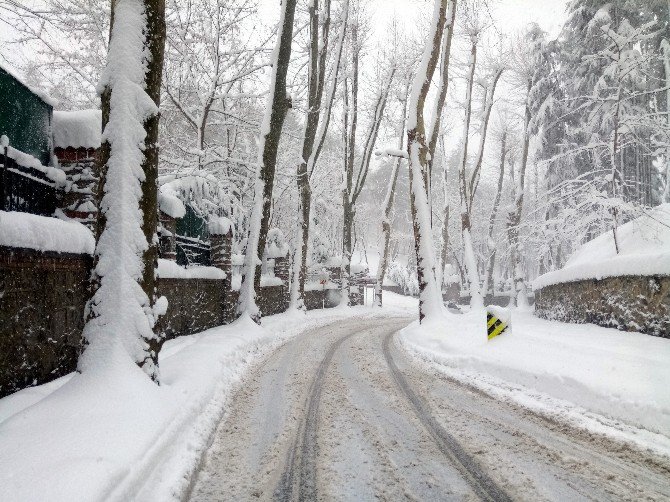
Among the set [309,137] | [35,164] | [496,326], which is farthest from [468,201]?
[35,164]

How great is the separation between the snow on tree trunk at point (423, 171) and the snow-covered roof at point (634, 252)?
3.69 metres

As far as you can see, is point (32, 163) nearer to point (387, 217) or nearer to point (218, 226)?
point (218, 226)

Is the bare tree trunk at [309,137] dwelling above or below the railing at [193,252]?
above

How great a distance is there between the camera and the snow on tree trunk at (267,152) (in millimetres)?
11375

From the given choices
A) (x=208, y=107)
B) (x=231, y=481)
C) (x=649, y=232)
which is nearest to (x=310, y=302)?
(x=208, y=107)

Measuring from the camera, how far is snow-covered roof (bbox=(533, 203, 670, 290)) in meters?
7.76

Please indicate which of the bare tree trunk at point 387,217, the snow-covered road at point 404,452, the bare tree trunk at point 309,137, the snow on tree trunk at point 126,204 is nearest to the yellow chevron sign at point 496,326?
the snow-covered road at point 404,452

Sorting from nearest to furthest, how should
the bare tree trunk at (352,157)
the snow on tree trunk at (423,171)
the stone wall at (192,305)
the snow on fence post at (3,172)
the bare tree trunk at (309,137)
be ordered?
the snow on fence post at (3,172), the stone wall at (192,305), the snow on tree trunk at (423,171), the bare tree trunk at (309,137), the bare tree trunk at (352,157)

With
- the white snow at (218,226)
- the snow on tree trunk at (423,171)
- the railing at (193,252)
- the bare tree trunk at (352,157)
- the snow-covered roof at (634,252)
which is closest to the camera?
the snow-covered roof at (634,252)

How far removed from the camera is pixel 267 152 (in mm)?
11602

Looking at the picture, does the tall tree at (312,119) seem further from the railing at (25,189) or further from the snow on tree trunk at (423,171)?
the railing at (25,189)

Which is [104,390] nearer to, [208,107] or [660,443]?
[660,443]

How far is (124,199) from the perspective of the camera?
14.3 feet

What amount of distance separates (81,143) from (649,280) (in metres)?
10.2
